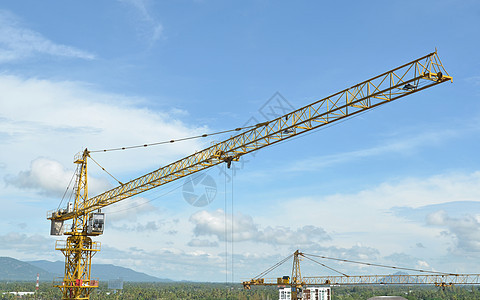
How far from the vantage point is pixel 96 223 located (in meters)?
72.6

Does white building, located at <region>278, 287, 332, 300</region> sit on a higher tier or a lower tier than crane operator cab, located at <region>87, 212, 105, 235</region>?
lower

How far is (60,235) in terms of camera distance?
7600 centimetres

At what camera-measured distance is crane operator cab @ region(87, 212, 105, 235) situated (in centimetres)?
7256

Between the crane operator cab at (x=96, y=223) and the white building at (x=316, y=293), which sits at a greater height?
the crane operator cab at (x=96, y=223)

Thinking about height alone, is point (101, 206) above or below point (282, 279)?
above

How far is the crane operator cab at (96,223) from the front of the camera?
238 feet

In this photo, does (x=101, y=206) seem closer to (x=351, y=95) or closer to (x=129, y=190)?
(x=129, y=190)

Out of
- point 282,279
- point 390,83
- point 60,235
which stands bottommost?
point 282,279

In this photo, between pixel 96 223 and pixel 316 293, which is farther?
pixel 316 293

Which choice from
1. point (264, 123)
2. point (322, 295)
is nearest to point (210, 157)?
point (264, 123)

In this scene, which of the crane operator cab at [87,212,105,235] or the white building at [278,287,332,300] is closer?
the crane operator cab at [87,212,105,235]

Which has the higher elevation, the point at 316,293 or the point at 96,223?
the point at 96,223

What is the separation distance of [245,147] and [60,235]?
37322 mm

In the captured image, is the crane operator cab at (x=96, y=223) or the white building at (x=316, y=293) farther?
the white building at (x=316, y=293)
